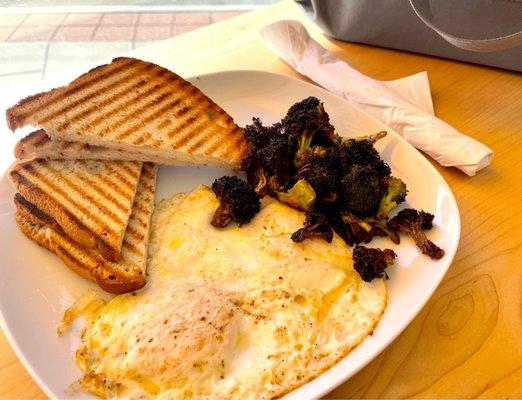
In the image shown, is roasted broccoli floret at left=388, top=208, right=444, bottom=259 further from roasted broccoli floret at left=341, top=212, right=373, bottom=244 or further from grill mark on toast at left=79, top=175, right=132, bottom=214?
grill mark on toast at left=79, top=175, right=132, bottom=214

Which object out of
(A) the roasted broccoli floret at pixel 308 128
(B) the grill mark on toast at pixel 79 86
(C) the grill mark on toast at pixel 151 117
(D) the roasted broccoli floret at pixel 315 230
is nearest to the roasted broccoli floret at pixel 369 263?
(D) the roasted broccoli floret at pixel 315 230

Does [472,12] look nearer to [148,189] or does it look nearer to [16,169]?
[148,189]

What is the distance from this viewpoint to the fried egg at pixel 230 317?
60.7 inches

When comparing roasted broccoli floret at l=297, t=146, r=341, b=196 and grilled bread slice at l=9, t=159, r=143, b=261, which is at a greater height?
roasted broccoli floret at l=297, t=146, r=341, b=196

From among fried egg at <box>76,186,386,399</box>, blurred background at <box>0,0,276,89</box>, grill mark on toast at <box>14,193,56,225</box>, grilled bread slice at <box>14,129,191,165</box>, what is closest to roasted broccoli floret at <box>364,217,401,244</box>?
fried egg at <box>76,186,386,399</box>

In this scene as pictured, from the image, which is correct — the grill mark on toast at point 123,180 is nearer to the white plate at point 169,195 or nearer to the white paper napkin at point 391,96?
the white plate at point 169,195

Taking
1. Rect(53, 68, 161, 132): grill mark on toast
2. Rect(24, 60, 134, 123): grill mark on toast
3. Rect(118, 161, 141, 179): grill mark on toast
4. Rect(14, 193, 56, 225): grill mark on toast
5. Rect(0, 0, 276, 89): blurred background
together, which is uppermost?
Rect(24, 60, 134, 123): grill mark on toast

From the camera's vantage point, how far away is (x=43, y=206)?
2.04 metres

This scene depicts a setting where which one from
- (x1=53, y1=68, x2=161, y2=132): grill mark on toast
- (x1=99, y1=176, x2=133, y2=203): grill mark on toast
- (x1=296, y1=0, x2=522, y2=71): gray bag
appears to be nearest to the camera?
(x1=99, y1=176, x2=133, y2=203): grill mark on toast

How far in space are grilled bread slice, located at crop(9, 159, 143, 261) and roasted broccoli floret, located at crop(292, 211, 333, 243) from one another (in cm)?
66

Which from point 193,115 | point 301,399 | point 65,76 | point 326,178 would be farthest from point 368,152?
point 65,76

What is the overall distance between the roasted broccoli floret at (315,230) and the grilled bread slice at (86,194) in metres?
0.66

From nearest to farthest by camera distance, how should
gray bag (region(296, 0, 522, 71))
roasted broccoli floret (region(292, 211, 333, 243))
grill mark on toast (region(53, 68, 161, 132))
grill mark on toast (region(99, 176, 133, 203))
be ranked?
roasted broccoli floret (region(292, 211, 333, 243)) → grill mark on toast (region(99, 176, 133, 203)) → grill mark on toast (region(53, 68, 161, 132)) → gray bag (region(296, 0, 522, 71))

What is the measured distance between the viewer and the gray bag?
8.93 ft
